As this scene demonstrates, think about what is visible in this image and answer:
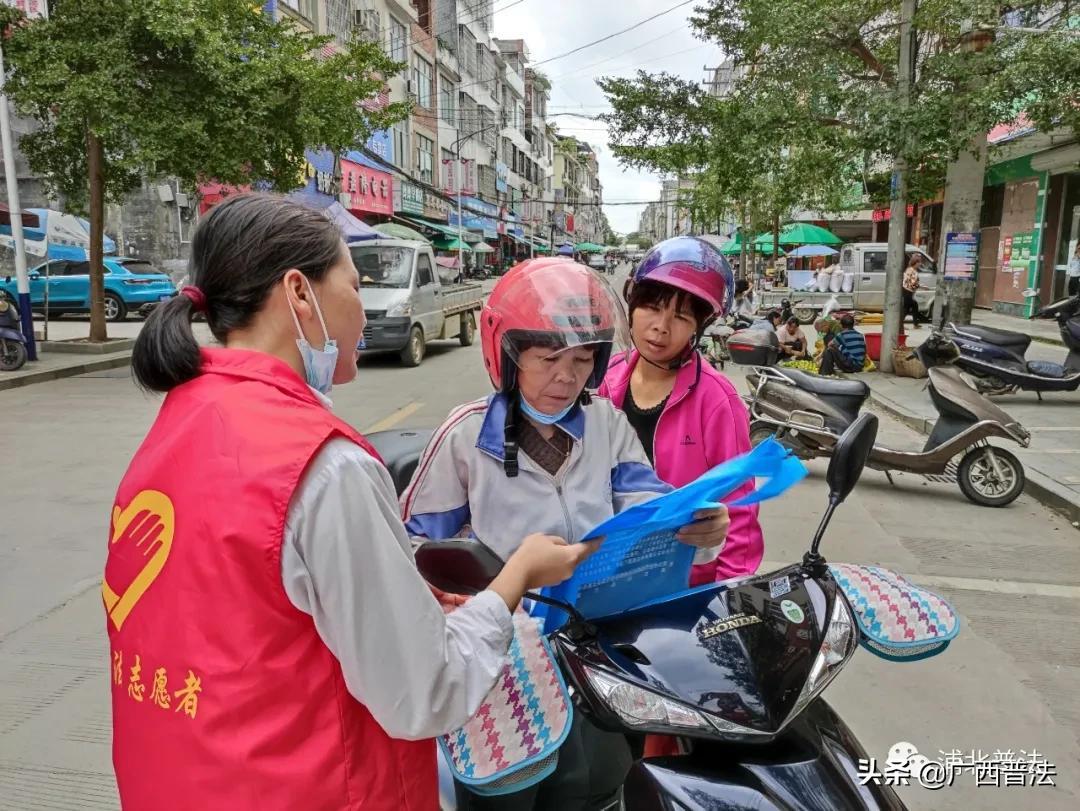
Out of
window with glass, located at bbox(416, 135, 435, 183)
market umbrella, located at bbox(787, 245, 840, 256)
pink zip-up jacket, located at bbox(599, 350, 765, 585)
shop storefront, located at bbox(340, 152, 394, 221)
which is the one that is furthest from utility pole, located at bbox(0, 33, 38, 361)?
window with glass, located at bbox(416, 135, 435, 183)

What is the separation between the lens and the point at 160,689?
102 cm

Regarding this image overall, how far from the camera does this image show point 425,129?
118 feet

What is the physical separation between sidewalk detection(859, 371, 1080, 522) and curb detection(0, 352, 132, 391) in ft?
30.2

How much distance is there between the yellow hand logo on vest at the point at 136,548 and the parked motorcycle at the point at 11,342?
37.7 ft

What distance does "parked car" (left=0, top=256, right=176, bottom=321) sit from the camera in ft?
58.9

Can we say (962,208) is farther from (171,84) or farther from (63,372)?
(63,372)

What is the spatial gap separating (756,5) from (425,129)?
1141 inches

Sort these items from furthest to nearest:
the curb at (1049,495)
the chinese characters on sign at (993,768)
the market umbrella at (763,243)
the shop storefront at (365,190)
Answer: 1. the market umbrella at (763,243)
2. the shop storefront at (365,190)
3. the curb at (1049,495)
4. the chinese characters on sign at (993,768)

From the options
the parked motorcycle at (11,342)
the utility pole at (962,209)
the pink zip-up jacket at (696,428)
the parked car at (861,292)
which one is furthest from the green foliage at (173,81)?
the parked car at (861,292)

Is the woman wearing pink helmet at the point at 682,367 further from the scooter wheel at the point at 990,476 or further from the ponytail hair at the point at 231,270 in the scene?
the scooter wheel at the point at 990,476

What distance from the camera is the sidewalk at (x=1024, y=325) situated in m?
13.5

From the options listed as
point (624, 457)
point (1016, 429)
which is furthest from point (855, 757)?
point (1016, 429)

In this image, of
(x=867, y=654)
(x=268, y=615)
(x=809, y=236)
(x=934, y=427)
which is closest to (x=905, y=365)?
(x=934, y=427)

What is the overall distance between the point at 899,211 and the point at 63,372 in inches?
456
